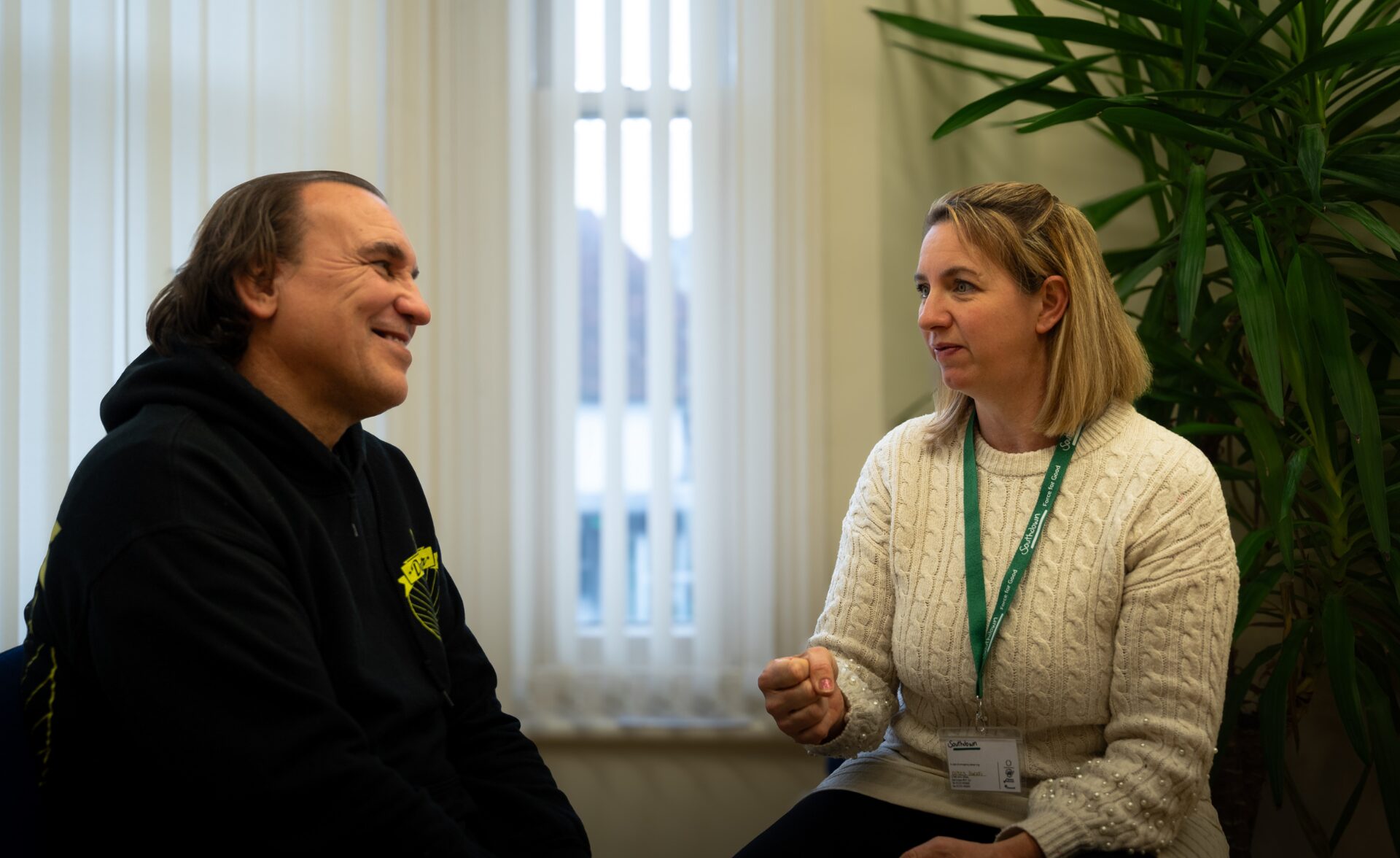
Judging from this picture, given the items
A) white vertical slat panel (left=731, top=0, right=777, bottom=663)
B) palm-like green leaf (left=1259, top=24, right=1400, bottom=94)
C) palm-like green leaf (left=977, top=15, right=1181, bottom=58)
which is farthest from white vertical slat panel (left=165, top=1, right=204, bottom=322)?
palm-like green leaf (left=1259, top=24, right=1400, bottom=94)

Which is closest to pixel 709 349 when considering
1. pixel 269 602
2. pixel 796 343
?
pixel 796 343

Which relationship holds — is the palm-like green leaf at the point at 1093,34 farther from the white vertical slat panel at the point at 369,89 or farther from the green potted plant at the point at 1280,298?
the white vertical slat panel at the point at 369,89

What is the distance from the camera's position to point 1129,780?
1.34m

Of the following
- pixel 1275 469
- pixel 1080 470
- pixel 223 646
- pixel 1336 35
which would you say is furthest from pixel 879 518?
pixel 1336 35

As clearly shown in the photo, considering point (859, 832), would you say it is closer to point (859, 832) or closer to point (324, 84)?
point (859, 832)

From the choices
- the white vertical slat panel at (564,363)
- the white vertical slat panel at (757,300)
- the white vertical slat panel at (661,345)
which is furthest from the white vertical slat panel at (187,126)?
the white vertical slat panel at (757,300)

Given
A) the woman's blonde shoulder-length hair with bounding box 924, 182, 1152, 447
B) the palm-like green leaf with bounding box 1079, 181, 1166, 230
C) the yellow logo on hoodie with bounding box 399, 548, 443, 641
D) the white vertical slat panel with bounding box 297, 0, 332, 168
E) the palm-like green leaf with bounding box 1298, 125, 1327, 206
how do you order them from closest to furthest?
1. the yellow logo on hoodie with bounding box 399, 548, 443, 641
2. the woman's blonde shoulder-length hair with bounding box 924, 182, 1152, 447
3. the palm-like green leaf with bounding box 1298, 125, 1327, 206
4. the palm-like green leaf with bounding box 1079, 181, 1166, 230
5. the white vertical slat panel with bounding box 297, 0, 332, 168

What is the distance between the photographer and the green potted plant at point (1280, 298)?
66.4 inches

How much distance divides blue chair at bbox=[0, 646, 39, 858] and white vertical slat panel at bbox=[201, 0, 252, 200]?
57.1 inches

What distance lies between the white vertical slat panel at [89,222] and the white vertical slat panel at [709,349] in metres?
1.35

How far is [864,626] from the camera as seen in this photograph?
165 centimetres

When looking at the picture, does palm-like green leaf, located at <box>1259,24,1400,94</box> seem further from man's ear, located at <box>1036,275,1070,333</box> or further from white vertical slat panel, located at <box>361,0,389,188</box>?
white vertical slat panel, located at <box>361,0,389,188</box>

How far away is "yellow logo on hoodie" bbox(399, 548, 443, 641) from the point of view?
146 cm

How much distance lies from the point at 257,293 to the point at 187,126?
1219 millimetres
